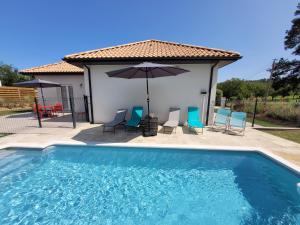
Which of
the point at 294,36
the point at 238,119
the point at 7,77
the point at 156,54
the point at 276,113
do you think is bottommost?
the point at 276,113

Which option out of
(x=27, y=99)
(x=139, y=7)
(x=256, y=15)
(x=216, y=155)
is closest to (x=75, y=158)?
(x=216, y=155)

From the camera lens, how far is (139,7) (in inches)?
389

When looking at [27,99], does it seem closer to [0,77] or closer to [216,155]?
→ [216,155]

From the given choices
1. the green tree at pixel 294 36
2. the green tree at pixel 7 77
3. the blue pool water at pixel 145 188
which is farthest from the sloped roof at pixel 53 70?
the green tree at pixel 7 77

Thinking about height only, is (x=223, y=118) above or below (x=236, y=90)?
below

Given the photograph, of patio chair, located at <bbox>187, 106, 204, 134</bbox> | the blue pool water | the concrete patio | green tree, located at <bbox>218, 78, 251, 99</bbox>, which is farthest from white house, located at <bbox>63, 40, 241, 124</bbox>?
green tree, located at <bbox>218, 78, 251, 99</bbox>

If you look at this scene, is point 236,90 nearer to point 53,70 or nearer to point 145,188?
point 53,70

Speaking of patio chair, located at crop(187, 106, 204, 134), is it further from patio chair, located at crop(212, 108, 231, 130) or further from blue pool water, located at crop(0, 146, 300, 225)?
blue pool water, located at crop(0, 146, 300, 225)

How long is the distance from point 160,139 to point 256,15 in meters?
11.9

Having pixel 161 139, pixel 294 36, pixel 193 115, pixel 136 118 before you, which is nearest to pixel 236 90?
pixel 294 36

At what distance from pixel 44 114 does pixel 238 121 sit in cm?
1394

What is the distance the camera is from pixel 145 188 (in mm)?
3559

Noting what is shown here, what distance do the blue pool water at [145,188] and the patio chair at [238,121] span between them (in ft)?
7.68

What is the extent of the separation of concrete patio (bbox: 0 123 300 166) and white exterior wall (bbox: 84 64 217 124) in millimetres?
1991
